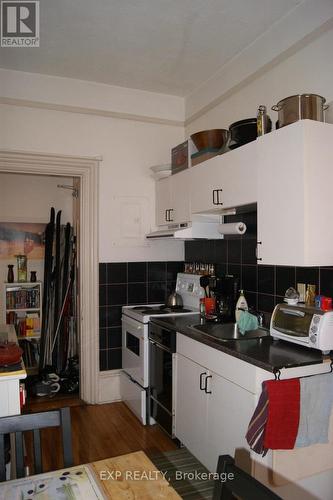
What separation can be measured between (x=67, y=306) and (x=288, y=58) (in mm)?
3230

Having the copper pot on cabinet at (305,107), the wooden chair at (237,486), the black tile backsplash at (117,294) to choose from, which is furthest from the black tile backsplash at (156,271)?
the wooden chair at (237,486)

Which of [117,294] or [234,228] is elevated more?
[234,228]

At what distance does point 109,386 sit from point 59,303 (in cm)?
124

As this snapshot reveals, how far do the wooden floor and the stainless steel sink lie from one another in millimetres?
874

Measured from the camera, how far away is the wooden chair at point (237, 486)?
2.89 ft

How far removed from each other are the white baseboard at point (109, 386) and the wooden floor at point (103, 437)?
0.48ft

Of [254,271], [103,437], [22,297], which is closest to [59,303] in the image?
[22,297]

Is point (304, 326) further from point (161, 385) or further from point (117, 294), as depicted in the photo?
point (117, 294)

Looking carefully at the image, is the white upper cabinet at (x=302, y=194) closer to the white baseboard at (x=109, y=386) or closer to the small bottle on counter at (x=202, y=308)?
the small bottle on counter at (x=202, y=308)

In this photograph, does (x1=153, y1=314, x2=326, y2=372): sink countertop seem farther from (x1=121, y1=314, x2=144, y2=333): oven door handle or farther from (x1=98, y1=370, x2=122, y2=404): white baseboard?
(x1=98, y1=370, x2=122, y2=404): white baseboard

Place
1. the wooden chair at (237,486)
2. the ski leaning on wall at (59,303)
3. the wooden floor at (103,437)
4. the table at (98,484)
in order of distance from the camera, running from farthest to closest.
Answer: the ski leaning on wall at (59,303) → the wooden floor at (103,437) → the table at (98,484) → the wooden chair at (237,486)

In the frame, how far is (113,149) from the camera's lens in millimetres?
3529

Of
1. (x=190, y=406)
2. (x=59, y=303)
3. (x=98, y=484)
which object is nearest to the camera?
(x=98, y=484)

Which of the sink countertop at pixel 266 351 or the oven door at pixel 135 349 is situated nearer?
the sink countertop at pixel 266 351
